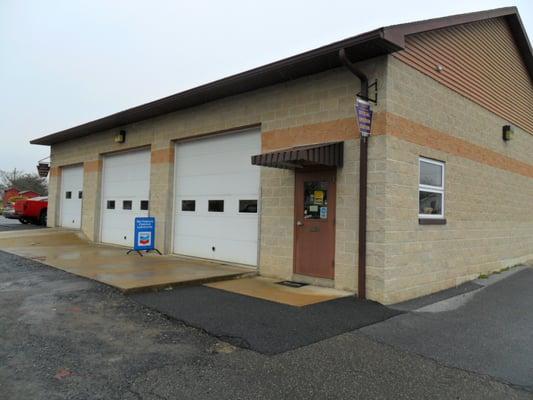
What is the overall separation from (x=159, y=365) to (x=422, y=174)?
20.3 ft

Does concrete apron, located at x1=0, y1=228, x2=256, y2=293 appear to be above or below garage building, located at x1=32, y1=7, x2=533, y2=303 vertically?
below

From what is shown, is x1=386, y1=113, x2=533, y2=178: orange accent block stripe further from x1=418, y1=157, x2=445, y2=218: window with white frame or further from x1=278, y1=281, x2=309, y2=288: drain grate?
x1=278, y1=281, x2=309, y2=288: drain grate

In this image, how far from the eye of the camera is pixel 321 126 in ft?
27.9

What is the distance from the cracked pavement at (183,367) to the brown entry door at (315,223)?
2844 millimetres

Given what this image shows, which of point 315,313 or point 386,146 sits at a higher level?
point 386,146

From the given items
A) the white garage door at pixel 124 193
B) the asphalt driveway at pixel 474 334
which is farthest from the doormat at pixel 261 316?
the white garage door at pixel 124 193

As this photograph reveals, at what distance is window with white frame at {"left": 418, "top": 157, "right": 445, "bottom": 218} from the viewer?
8.38 meters

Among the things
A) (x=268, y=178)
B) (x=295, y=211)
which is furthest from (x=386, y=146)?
(x=268, y=178)

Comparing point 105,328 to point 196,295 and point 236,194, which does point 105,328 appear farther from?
point 236,194

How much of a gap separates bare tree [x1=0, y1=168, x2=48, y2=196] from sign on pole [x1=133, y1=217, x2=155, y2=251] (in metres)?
51.2

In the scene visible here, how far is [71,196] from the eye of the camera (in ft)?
59.7

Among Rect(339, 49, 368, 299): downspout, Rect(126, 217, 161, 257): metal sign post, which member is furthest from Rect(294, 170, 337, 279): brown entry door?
Rect(126, 217, 161, 257): metal sign post

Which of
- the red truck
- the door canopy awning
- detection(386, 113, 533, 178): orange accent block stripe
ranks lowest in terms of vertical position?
the red truck

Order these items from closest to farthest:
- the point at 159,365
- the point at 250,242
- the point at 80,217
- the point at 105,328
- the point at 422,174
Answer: the point at 159,365, the point at 105,328, the point at 422,174, the point at 250,242, the point at 80,217
